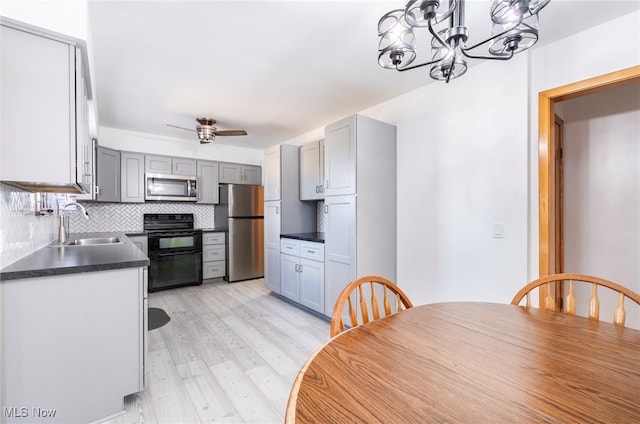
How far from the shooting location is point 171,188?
14.9ft

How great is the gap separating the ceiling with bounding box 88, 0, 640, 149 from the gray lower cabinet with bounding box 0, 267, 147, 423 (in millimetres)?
1662

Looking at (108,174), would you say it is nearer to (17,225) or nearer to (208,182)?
(208,182)

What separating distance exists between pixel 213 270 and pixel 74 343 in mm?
3304

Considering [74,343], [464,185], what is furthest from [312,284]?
[74,343]

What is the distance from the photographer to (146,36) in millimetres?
2059

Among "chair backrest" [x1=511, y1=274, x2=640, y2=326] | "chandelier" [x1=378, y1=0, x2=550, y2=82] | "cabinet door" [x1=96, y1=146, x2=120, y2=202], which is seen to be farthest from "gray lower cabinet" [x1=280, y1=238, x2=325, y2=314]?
"cabinet door" [x1=96, y1=146, x2=120, y2=202]

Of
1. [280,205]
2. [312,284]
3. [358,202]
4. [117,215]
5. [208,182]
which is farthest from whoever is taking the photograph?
[208,182]

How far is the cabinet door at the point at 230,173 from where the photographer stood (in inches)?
199

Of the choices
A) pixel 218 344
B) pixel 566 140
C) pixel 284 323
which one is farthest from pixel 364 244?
pixel 566 140

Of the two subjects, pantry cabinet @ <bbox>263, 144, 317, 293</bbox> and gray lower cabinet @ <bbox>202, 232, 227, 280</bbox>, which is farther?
gray lower cabinet @ <bbox>202, 232, 227, 280</bbox>

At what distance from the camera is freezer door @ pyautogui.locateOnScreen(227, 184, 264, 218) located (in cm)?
473

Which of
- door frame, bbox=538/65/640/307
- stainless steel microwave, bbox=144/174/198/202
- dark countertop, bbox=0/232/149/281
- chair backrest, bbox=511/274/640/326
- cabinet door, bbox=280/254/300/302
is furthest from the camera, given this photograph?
stainless steel microwave, bbox=144/174/198/202

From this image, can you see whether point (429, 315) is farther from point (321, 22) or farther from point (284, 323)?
point (284, 323)

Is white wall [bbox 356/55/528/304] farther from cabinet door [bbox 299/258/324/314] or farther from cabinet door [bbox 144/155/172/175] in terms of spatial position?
cabinet door [bbox 144/155/172/175]
